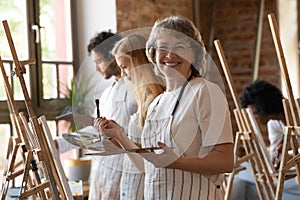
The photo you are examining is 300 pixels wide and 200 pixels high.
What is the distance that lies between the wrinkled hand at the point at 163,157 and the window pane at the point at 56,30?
2485 mm

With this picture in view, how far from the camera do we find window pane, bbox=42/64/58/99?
166 inches

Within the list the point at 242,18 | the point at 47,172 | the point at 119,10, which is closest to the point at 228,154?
the point at 47,172

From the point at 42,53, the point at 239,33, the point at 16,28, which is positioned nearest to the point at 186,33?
the point at 16,28

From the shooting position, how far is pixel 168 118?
6.59 feet

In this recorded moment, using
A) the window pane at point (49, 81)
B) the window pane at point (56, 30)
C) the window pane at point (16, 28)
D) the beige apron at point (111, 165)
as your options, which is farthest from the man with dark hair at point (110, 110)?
the window pane at point (56, 30)

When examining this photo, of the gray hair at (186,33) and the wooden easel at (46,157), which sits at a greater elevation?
the gray hair at (186,33)

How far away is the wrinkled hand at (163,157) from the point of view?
1843mm

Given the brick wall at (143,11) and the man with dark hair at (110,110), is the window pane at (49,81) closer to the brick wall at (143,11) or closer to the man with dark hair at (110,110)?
the brick wall at (143,11)

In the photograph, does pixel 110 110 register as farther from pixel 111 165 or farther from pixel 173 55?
pixel 173 55

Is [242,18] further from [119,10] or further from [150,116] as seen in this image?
[150,116]

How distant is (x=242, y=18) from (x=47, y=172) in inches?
144

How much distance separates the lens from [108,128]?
1.97 meters

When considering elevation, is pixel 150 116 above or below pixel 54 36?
below

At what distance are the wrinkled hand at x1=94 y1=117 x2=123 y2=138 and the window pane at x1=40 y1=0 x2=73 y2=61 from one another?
7.59 feet
